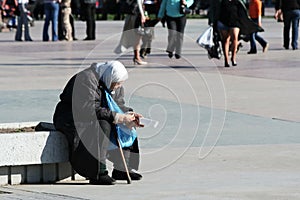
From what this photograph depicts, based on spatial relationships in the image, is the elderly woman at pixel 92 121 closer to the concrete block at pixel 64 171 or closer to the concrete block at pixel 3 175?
the concrete block at pixel 64 171

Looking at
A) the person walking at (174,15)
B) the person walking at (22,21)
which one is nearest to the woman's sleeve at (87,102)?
the person walking at (174,15)

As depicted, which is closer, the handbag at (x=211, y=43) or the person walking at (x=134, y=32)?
the person walking at (x=134, y=32)

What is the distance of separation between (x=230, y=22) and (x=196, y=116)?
6.70 meters

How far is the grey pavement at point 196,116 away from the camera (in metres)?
7.94

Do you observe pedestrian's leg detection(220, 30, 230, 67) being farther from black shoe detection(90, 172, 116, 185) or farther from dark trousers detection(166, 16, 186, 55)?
black shoe detection(90, 172, 116, 185)

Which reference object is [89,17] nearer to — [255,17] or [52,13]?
[52,13]

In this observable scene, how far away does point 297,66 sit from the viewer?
1917 centimetres

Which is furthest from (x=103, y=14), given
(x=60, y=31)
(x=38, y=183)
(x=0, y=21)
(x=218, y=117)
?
(x=38, y=183)

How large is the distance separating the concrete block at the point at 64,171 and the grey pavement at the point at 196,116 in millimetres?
106

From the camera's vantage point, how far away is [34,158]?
26.4 ft

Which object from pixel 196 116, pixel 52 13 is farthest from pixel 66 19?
pixel 196 116

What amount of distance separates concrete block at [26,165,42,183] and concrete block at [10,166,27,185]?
5cm

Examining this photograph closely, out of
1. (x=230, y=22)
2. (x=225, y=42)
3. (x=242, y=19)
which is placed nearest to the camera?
(x=230, y=22)

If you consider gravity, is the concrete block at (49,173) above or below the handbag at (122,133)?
below
